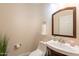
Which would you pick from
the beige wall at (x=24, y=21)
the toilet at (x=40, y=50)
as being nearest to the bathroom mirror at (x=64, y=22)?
the beige wall at (x=24, y=21)

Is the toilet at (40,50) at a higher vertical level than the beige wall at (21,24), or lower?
lower

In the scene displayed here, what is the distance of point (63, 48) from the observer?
1229 mm

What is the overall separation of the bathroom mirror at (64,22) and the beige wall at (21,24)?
16 centimetres

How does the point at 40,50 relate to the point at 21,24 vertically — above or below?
below

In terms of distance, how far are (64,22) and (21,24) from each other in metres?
0.41

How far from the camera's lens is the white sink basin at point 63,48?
1184mm

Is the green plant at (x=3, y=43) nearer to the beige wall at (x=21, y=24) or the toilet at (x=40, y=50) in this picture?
the beige wall at (x=21, y=24)

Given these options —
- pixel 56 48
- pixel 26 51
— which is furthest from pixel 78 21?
pixel 26 51

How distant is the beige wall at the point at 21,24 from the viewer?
127 cm

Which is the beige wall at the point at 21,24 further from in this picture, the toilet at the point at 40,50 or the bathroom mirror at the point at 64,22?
the bathroom mirror at the point at 64,22

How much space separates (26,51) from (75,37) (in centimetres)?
48

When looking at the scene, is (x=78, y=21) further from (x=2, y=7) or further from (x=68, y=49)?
(x=2, y=7)

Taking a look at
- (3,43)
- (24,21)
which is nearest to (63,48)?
(24,21)

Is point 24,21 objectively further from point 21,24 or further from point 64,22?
point 64,22
